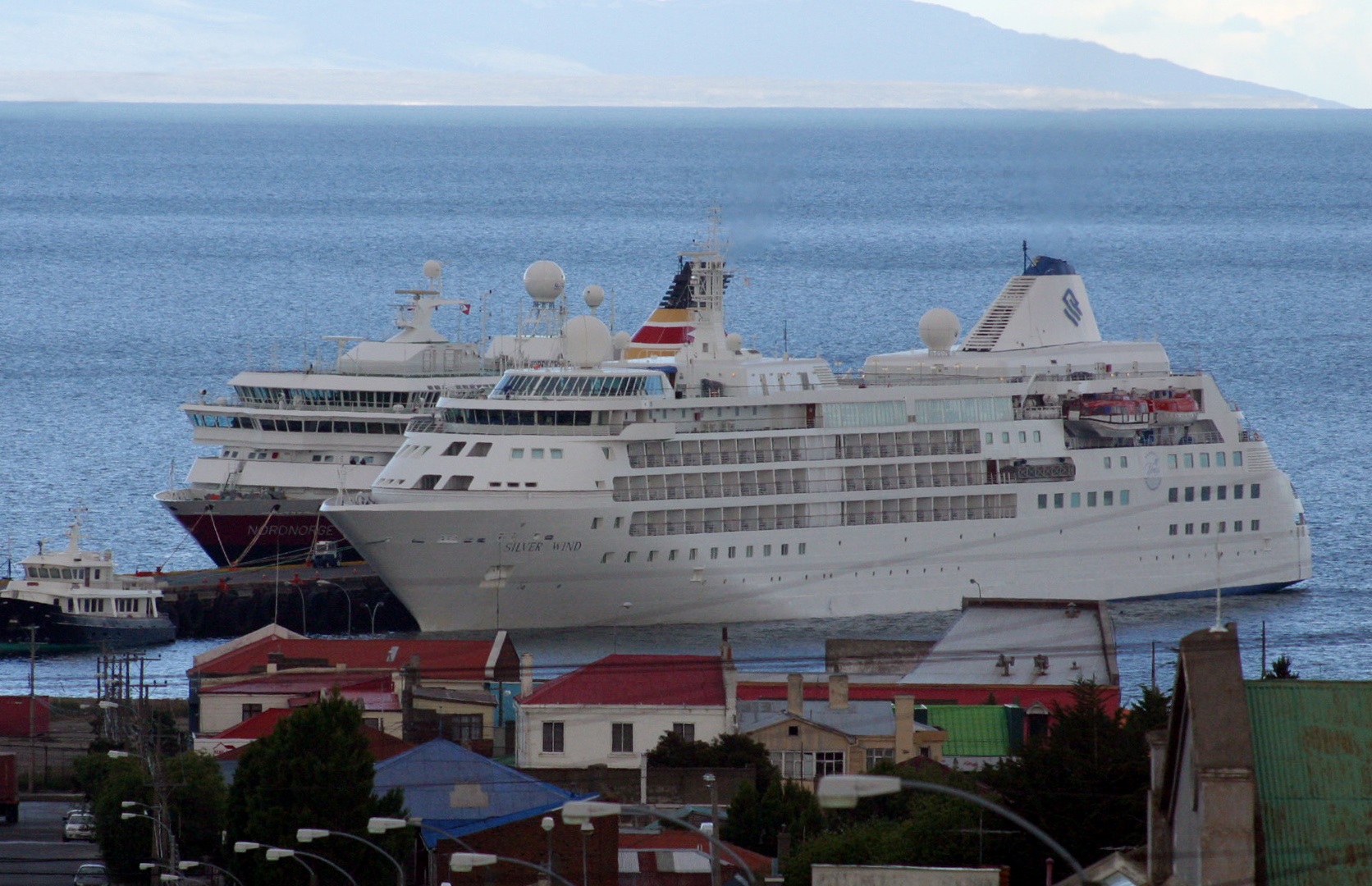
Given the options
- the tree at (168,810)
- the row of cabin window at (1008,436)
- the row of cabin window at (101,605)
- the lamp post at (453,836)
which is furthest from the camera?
the row of cabin window at (1008,436)

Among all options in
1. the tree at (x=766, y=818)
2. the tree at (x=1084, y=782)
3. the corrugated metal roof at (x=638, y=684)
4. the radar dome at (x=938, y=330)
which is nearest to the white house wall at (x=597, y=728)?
the corrugated metal roof at (x=638, y=684)

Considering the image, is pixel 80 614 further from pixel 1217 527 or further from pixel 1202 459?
pixel 1217 527

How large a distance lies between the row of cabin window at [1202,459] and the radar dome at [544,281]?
15.4 metres

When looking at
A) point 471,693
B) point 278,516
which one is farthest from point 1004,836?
point 278,516

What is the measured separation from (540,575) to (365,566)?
5.88 metres

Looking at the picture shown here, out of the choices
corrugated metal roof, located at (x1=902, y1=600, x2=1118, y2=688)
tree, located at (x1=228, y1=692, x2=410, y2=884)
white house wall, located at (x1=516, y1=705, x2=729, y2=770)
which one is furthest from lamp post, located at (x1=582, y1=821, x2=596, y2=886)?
corrugated metal roof, located at (x1=902, y1=600, x2=1118, y2=688)

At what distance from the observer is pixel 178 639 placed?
5403 centimetres

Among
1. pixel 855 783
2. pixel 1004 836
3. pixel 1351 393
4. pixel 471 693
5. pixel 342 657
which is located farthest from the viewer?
pixel 1351 393

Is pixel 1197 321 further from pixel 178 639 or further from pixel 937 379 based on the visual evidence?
pixel 178 639

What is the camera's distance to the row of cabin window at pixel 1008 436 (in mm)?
58094

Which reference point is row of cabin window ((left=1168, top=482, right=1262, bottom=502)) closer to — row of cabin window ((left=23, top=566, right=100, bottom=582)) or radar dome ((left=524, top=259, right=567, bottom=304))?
radar dome ((left=524, top=259, right=567, bottom=304))

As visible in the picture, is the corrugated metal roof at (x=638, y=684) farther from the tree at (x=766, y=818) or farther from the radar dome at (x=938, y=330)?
the radar dome at (x=938, y=330)

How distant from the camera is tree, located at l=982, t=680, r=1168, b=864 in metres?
28.0

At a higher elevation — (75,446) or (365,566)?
(75,446)
